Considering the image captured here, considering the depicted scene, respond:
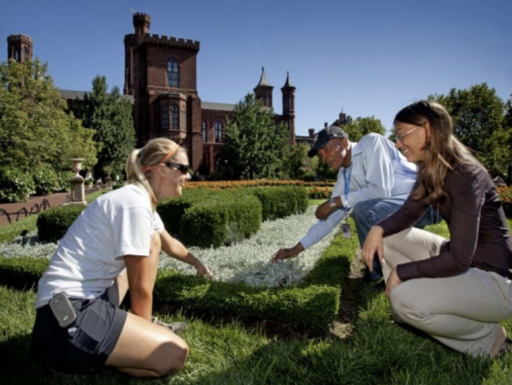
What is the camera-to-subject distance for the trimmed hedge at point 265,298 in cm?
288

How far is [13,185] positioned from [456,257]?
21923mm

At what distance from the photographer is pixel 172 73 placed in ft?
130

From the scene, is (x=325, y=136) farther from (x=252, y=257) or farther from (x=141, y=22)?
(x=141, y=22)

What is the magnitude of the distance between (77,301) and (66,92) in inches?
2170

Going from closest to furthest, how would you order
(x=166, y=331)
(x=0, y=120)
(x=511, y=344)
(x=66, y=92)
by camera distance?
(x=166, y=331), (x=511, y=344), (x=0, y=120), (x=66, y=92)

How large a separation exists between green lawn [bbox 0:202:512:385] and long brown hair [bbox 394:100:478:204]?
1.07m

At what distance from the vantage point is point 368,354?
2.33m

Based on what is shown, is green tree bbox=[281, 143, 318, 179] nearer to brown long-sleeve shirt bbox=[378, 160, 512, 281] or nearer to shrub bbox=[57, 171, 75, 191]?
shrub bbox=[57, 171, 75, 191]

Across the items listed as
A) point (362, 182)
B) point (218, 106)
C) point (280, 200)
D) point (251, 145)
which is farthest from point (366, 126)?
point (362, 182)

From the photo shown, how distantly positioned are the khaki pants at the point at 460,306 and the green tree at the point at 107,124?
3864 cm

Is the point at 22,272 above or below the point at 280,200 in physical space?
below

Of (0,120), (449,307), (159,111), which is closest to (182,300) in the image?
(449,307)

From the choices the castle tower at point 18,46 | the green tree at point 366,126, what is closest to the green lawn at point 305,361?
the green tree at point 366,126

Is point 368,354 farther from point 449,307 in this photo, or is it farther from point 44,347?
point 44,347
